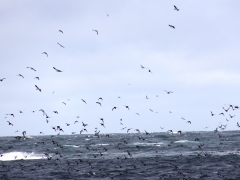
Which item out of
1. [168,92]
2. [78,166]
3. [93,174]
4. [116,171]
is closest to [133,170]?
[116,171]

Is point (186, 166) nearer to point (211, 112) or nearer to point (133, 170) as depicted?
point (133, 170)

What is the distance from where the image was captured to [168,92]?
125 ft

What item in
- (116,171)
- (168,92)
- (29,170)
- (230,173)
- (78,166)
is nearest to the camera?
(168,92)

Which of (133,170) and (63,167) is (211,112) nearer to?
(133,170)

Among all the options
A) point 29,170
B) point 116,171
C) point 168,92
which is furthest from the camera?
point 29,170

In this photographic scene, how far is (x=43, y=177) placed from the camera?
42406mm

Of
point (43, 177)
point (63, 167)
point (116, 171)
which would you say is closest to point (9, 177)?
point (43, 177)

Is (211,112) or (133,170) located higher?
(211,112)

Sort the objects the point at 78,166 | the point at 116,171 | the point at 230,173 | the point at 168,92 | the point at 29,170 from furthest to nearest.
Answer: the point at 78,166 → the point at 29,170 → the point at 116,171 → the point at 230,173 → the point at 168,92

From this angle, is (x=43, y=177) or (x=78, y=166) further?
(x=78, y=166)

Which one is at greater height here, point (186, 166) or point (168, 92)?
point (168, 92)

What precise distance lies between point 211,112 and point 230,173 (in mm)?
7629

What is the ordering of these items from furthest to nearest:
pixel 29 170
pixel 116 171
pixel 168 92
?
pixel 29 170, pixel 116 171, pixel 168 92

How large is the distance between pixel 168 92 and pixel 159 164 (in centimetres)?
1667
